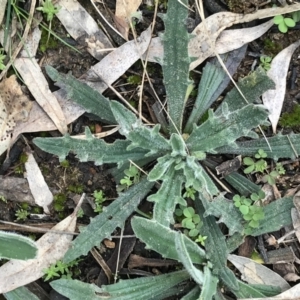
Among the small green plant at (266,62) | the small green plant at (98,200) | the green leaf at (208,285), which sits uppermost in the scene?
the small green plant at (266,62)

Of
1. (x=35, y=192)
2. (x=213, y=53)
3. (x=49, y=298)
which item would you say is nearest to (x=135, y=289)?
(x=49, y=298)

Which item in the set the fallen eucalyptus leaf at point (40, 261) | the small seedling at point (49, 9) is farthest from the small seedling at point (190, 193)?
the small seedling at point (49, 9)

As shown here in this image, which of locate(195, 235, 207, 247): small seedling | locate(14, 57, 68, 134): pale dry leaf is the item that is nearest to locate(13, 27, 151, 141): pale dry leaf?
locate(14, 57, 68, 134): pale dry leaf

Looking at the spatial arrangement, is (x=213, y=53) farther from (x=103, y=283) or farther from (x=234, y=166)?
(x=103, y=283)

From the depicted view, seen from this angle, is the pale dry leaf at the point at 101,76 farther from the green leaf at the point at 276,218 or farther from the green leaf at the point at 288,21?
the green leaf at the point at 276,218

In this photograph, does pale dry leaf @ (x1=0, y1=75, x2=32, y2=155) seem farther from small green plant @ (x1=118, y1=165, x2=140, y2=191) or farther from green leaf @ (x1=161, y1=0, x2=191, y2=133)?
green leaf @ (x1=161, y1=0, x2=191, y2=133)

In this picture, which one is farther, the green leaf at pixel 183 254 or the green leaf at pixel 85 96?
the green leaf at pixel 85 96

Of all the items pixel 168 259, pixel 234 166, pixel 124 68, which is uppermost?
pixel 124 68
